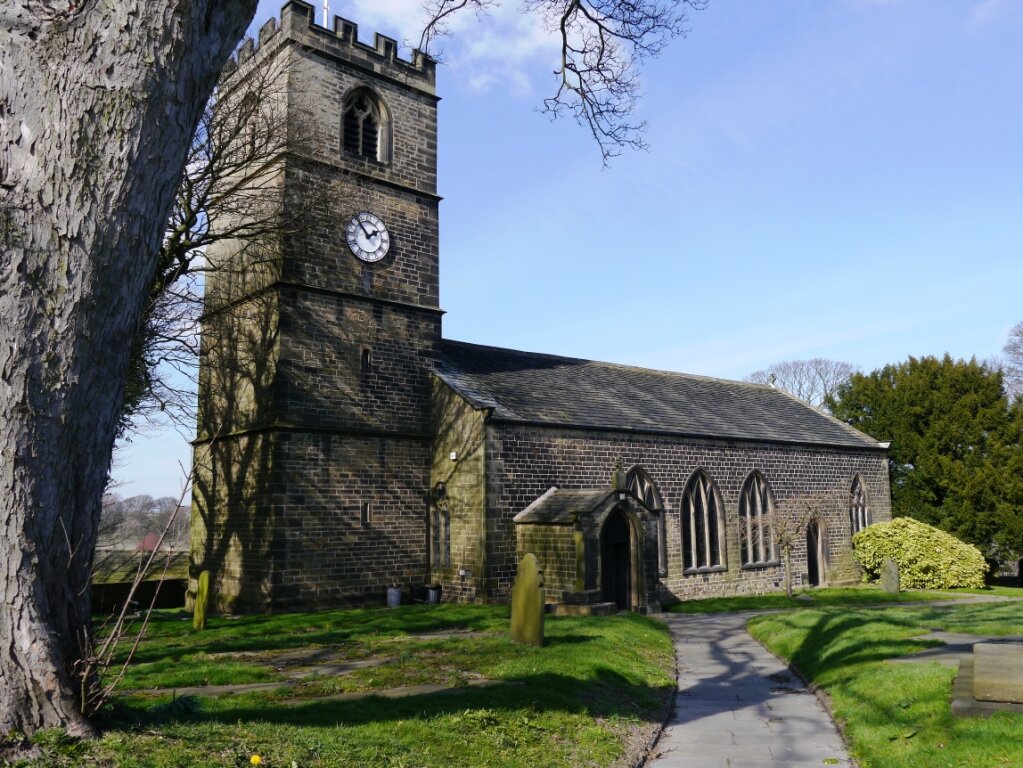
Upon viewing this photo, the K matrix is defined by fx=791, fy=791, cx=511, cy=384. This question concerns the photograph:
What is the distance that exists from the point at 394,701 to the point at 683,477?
17.8 meters

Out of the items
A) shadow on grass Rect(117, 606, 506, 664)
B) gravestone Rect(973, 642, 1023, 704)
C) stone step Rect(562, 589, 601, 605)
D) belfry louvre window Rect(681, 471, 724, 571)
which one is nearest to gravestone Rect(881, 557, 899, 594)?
belfry louvre window Rect(681, 471, 724, 571)

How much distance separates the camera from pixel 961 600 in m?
24.0

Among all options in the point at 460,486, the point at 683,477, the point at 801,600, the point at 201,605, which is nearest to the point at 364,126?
the point at 460,486

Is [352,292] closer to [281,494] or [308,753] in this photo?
[281,494]

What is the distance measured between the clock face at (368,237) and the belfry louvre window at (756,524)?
1462cm

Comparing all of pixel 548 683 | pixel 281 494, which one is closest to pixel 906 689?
pixel 548 683

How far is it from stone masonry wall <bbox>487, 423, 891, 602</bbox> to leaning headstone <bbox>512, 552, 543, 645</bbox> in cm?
650

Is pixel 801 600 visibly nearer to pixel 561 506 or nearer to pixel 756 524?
pixel 756 524

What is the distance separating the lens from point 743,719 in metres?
9.91

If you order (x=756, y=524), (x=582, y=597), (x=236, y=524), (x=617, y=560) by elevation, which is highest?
(x=236, y=524)

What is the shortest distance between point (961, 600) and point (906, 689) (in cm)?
1731

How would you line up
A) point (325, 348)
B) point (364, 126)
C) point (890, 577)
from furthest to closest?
point (890, 577), point (364, 126), point (325, 348)

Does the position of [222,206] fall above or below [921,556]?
above

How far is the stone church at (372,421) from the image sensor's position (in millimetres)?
18938
